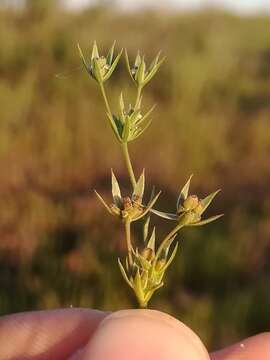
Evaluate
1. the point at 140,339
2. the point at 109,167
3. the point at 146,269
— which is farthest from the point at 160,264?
the point at 109,167

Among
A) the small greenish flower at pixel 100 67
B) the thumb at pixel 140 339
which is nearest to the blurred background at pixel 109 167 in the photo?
the small greenish flower at pixel 100 67

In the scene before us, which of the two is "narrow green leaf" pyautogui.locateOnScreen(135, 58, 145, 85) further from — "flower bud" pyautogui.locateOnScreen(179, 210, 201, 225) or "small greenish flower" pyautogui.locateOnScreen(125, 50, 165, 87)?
"flower bud" pyautogui.locateOnScreen(179, 210, 201, 225)

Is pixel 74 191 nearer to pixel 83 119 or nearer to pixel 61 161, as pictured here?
pixel 61 161

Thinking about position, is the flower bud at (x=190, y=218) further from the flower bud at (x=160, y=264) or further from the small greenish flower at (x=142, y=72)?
the small greenish flower at (x=142, y=72)

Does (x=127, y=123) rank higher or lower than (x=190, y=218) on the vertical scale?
higher

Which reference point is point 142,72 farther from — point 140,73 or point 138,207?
point 138,207

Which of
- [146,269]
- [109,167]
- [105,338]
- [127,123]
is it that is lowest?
[109,167]

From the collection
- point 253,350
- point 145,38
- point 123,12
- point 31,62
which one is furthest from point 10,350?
point 123,12
